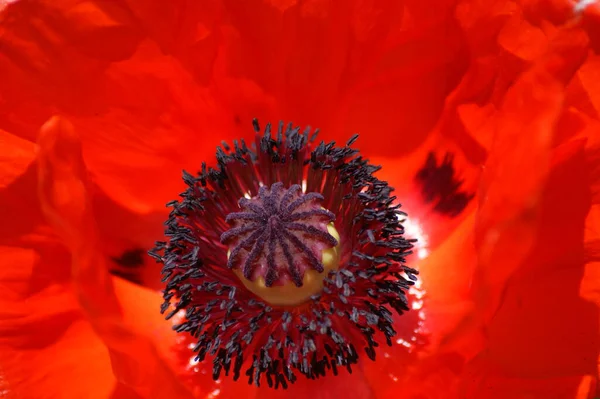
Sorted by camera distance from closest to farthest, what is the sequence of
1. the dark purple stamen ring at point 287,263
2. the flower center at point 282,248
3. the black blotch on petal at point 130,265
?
the dark purple stamen ring at point 287,263 → the flower center at point 282,248 → the black blotch on petal at point 130,265

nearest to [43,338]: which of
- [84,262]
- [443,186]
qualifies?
[84,262]

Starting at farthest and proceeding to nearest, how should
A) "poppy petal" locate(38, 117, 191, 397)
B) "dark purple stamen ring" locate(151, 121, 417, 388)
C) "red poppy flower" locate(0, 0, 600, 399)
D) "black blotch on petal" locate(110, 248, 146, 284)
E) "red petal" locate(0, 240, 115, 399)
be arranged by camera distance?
"black blotch on petal" locate(110, 248, 146, 284), "dark purple stamen ring" locate(151, 121, 417, 388), "red petal" locate(0, 240, 115, 399), "red poppy flower" locate(0, 0, 600, 399), "poppy petal" locate(38, 117, 191, 397)

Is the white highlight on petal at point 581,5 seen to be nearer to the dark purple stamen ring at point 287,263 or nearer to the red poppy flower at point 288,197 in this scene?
the red poppy flower at point 288,197

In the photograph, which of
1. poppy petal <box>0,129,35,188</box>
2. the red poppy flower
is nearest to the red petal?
the red poppy flower

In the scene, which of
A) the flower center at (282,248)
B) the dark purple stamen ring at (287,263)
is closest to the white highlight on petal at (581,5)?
the dark purple stamen ring at (287,263)

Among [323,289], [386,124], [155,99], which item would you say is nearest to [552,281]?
[323,289]

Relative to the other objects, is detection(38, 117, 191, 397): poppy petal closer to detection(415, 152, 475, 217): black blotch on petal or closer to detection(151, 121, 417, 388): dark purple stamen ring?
detection(151, 121, 417, 388): dark purple stamen ring

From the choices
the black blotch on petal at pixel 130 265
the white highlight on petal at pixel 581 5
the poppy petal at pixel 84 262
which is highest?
the white highlight on petal at pixel 581 5

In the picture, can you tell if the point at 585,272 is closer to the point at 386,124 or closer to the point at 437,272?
the point at 437,272

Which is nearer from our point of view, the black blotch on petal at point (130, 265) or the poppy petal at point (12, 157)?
the poppy petal at point (12, 157)
